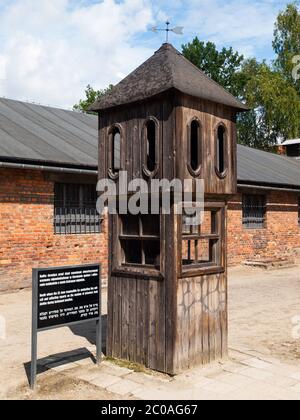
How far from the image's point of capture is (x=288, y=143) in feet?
107

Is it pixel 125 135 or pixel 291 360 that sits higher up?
pixel 125 135

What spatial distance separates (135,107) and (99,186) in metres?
1.12

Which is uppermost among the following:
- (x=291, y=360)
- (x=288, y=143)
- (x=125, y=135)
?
(x=288, y=143)

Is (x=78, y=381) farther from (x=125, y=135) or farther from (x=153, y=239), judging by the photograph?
(x=125, y=135)

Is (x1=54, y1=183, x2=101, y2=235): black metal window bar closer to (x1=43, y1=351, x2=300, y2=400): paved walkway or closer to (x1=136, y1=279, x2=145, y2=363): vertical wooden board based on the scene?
(x1=43, y1=351, x2=300, y2=400): paved walkway

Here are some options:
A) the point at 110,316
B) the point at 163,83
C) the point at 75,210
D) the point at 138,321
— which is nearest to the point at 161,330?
the point at 138,321

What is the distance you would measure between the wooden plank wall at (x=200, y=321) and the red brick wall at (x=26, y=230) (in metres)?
6.64

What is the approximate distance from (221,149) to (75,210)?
7.07 m

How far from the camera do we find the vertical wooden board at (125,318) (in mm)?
6020

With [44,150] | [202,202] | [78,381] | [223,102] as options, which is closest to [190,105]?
[223,102]

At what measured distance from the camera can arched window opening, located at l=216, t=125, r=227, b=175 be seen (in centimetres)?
630

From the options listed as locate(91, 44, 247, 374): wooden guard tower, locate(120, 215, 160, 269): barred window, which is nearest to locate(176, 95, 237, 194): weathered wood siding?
locate(91, 44, 247, 374): wooden guard tower

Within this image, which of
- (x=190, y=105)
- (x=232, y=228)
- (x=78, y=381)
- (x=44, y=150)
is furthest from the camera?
(x=232, y=228)
